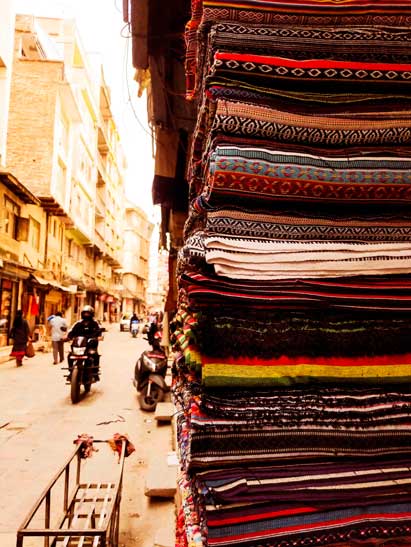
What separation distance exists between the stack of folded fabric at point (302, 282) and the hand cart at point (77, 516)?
2.96 feet

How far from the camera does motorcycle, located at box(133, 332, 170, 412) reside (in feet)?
25.2

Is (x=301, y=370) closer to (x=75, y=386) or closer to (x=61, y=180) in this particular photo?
(x=75, y=386)

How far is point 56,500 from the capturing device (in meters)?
4.00

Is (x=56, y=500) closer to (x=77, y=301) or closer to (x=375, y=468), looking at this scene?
(x=375, y=468)

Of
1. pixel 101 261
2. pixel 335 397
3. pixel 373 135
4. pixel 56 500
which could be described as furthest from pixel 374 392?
pixel 101 261

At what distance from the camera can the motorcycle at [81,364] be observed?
8305mm

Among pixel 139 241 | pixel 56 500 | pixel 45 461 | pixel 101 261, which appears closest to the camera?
pixel 56 500

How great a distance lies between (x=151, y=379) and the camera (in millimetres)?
7625

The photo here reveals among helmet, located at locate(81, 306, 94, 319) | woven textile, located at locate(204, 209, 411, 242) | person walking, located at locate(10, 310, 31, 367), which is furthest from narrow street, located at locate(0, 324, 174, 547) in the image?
woven textile, located at locate(204, 209, 411, 242)

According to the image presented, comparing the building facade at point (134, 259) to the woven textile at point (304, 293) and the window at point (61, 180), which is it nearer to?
the window at point (61, 180)

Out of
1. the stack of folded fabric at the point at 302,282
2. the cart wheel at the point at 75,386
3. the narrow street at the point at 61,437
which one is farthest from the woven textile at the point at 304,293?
the cart wheel at the point at 75,386

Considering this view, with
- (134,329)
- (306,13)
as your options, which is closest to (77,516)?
(306,13)

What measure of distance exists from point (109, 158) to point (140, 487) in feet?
141

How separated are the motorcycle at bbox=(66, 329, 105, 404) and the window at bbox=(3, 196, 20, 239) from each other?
9587 millimetres
